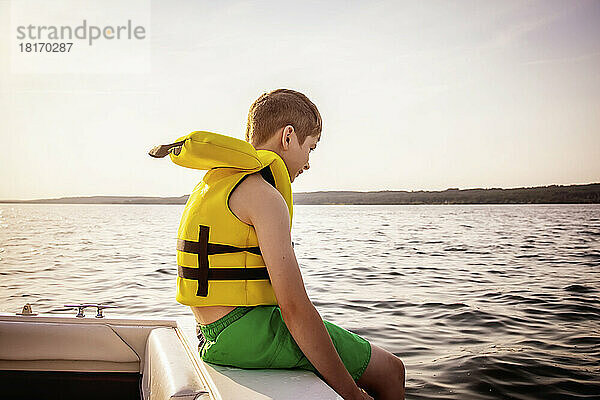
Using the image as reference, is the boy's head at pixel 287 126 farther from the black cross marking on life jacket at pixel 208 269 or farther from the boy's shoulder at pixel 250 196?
the black cross marking on life jacket at pixel 208 269

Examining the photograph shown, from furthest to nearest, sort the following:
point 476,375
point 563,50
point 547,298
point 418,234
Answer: point 563,50
point 418,234
point 547,298
point 476,375

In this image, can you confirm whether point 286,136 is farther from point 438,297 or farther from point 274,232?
point 438,297

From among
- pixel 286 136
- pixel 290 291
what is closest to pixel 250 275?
pixel 290 291

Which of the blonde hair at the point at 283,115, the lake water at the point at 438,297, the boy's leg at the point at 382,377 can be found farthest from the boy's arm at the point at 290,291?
the lake water at the point at 438,297

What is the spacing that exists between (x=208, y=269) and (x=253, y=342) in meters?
0.23

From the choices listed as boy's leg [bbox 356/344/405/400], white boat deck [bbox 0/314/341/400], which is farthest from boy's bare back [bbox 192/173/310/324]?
white boat deck [bbox 0/314/341/400]

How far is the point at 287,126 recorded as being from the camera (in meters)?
1.85

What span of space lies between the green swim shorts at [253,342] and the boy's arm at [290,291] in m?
0.05

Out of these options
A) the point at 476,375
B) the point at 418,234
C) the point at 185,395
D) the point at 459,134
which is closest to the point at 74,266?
the point at 476,375

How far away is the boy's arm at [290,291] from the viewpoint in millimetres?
1587

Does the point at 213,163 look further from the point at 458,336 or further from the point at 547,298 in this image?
the point at 547,298

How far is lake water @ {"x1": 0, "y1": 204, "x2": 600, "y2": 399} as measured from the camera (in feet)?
13.0

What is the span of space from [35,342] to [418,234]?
1838cm

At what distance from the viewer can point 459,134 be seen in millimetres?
30688
